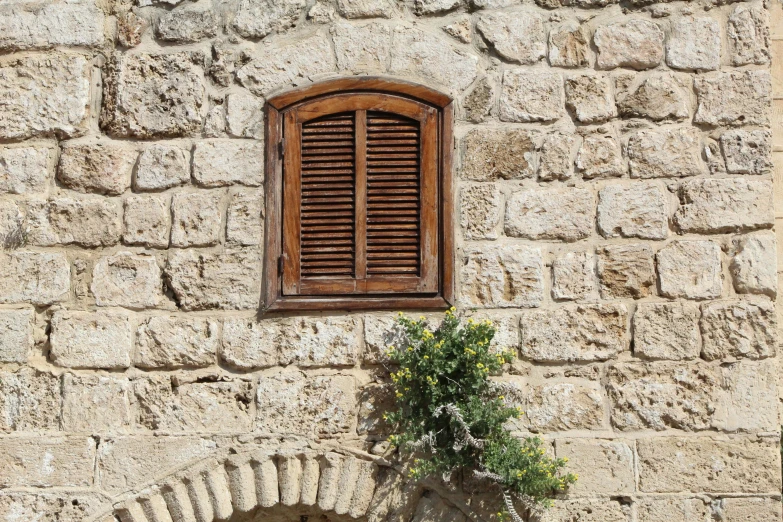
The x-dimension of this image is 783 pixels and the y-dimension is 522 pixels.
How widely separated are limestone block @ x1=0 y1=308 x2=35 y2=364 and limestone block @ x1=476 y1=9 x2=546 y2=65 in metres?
2.37

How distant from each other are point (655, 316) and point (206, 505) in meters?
2.05

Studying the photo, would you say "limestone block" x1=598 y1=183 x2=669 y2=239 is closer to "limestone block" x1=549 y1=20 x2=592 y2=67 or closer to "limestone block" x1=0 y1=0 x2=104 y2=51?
"limestone block" x1=549 y1=20 x2=592 y2=67

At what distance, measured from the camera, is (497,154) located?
4086 mm

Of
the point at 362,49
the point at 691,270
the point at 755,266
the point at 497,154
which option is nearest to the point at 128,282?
the point at 362,49

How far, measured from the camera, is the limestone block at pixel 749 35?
412 centimetres

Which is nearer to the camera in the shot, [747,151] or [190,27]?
[747,151]

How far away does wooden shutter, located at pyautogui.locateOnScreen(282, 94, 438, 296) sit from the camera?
13.3 feet

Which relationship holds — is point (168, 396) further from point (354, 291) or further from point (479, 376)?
point (479, 376)

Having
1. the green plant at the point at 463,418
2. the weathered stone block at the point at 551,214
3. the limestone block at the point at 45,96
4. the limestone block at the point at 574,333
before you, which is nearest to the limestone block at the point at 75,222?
the limestone block at the point at 45,96

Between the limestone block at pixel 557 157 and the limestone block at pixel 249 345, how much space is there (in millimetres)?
1348

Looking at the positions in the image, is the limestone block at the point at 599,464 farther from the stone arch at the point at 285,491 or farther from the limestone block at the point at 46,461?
the limestone block at the point at 46,461

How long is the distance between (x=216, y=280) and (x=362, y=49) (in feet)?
3.94

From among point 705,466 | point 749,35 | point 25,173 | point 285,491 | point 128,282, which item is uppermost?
point 749,35

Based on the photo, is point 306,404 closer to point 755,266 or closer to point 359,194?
point 359,194
